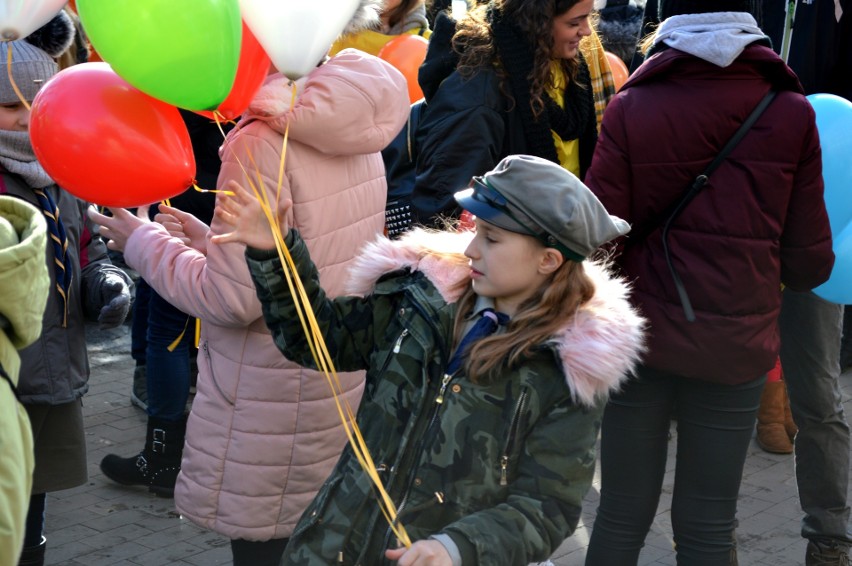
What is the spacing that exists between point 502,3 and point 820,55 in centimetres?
227

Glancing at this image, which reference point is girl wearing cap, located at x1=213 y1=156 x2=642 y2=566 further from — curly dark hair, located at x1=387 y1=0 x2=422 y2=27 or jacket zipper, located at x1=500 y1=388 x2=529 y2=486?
curly dark hair, located at x1=387 y1=0 x2=422 y2=27

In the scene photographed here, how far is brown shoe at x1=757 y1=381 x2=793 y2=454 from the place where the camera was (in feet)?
19.1

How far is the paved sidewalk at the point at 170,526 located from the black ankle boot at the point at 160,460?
0.06m

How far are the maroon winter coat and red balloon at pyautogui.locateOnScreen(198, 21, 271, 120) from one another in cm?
108

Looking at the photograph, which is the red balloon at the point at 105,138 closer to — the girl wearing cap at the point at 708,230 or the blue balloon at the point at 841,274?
the girl wearing cap at the point at 708,230

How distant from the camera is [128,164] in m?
3.05

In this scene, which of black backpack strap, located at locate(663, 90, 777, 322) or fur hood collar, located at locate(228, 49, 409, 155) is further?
black backpack strap, located at locate(663, 90, 777, 322)

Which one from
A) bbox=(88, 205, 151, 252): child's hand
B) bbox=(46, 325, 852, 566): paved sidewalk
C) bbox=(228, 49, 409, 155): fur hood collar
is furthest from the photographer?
bbox=(46, 325, 852, 566): paved sidewalk

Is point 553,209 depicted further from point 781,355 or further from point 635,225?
point 781,355

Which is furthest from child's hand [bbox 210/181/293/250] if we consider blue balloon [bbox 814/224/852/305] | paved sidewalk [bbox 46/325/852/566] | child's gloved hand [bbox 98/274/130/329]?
paved sidewalk [bbox 46/325/852/566]

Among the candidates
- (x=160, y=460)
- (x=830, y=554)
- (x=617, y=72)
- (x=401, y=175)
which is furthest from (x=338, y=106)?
(x=617, y=72)

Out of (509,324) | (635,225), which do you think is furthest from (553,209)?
(635,225)

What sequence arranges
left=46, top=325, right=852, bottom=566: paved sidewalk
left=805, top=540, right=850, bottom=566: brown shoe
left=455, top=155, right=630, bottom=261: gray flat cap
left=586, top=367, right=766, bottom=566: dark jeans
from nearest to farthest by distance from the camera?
1. left=455, top=155, right=630, bottom=261: gray flat cap
2. left=586, top=367, right=766, bottom=566: dark jeans
3. left=805, top=540, right=850, bottom=566: brown shoe
4. left=46, top=325, right=852, bottom=566: paved sidewalk

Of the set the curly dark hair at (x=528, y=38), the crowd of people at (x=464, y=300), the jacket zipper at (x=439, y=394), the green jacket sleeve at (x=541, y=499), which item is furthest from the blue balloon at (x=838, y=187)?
the jacket zipper at (x=439, y=394)
